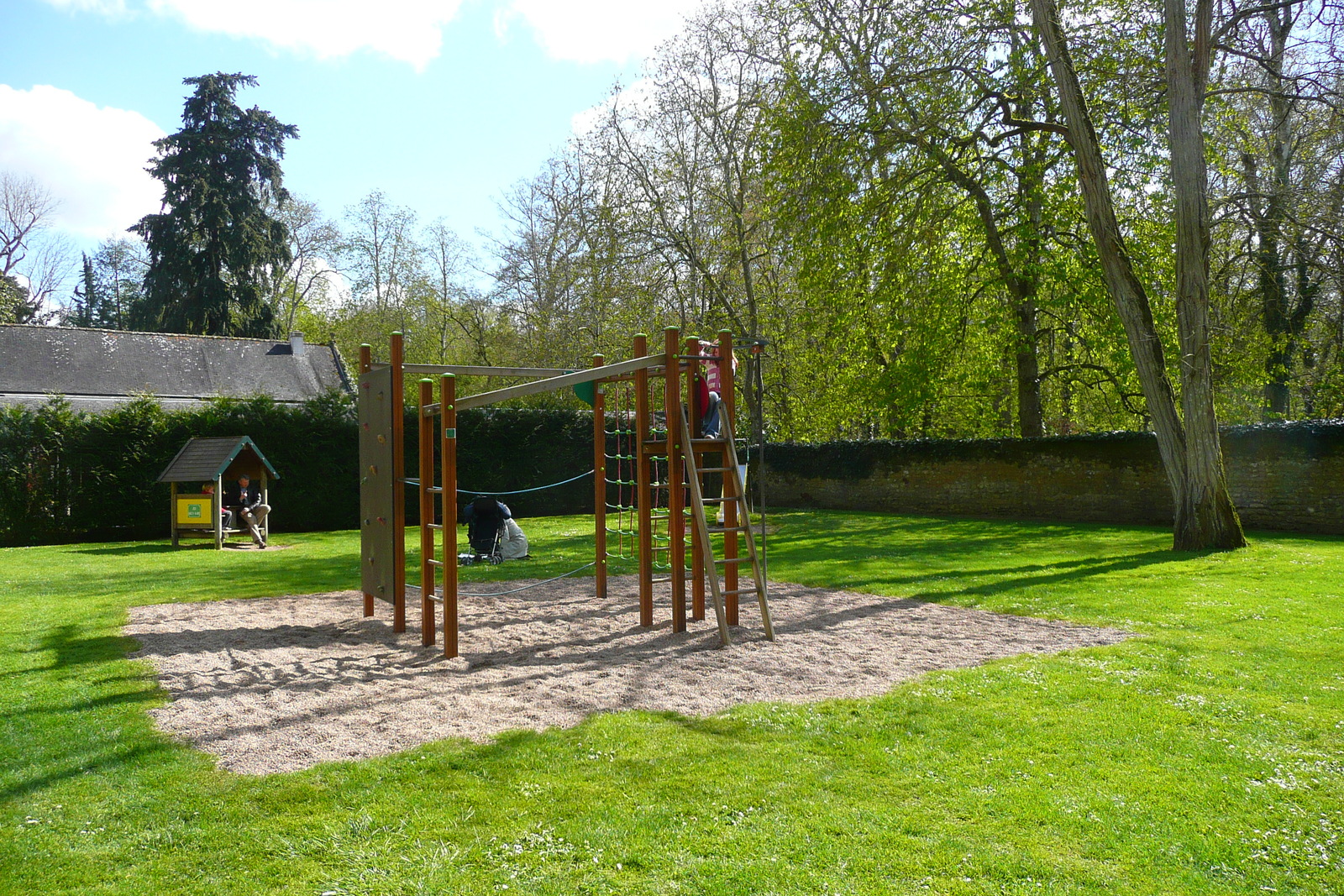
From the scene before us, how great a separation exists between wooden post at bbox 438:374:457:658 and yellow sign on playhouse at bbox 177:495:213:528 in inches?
419

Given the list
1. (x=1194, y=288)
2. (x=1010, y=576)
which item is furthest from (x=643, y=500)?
(x=1194, y=288)

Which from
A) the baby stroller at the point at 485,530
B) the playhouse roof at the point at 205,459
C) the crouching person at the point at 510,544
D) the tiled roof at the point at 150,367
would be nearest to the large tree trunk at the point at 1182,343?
the crouching person at the point at 510,544

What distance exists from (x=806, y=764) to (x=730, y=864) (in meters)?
1.03

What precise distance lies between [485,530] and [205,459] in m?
6.07

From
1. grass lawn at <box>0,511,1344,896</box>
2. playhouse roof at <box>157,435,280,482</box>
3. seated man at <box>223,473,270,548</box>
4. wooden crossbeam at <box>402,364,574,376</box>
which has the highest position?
wooden crossbeam at <box>402,364,574,376</box>

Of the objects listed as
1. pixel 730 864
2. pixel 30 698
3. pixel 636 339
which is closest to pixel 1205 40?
pixel 636 339

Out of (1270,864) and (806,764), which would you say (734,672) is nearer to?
(806,764)

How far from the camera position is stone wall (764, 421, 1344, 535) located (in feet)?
48.9

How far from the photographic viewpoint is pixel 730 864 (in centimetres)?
304

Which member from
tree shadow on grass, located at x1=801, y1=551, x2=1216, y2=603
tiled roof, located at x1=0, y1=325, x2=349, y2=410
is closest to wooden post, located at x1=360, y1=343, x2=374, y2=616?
tree shadow on grass, located at x1=801, y1=551, x2=1216, y2=603

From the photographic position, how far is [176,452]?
1761 cm

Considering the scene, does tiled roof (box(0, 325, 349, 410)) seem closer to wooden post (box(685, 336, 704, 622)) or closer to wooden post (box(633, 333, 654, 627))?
wooden post (box(633, 333, 654, 627))

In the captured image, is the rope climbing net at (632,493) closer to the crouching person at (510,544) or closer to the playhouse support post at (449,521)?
the crouching person at (510,544)

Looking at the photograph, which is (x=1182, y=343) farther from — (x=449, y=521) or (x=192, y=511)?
(x=192, y=511)
